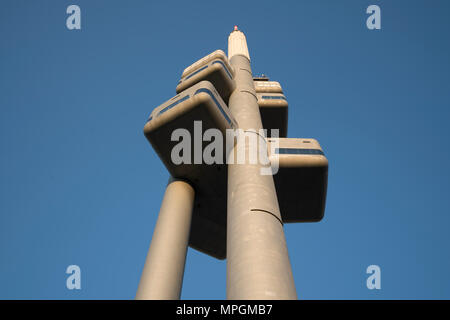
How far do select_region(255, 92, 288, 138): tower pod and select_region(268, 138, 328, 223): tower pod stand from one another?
11.4 meters

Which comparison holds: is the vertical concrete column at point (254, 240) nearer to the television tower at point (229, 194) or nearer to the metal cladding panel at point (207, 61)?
the television tower at point (229, 194)

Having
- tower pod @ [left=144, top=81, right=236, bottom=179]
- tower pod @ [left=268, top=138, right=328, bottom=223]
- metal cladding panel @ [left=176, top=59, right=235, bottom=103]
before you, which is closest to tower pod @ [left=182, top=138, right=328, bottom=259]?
tower pod @ [left=268, top=138, right=328, bottom=223]

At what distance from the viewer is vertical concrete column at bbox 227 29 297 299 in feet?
39.4

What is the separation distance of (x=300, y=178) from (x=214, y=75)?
1151 centimetres

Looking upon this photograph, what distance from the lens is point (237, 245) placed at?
1455 centimetres

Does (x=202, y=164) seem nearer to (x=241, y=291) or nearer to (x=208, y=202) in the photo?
(x=208, y=202)

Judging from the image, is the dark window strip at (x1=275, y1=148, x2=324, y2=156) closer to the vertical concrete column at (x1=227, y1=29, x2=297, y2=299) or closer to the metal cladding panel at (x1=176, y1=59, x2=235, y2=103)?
the vertical concrete column at (x1=227, y1=29, x2=297, y2=299)

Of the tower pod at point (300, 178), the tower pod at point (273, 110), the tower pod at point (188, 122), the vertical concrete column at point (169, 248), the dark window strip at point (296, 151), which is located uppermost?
the tower pod at point (273, 110)

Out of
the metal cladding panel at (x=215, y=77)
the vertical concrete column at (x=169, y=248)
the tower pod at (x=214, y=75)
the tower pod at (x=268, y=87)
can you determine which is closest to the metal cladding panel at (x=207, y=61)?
the tower pod at (x=214, y=75)

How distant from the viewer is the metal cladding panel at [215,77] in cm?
2953

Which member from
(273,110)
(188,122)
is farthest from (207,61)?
(188,122)

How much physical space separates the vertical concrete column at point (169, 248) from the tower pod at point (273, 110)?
51.8 ft

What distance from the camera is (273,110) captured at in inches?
1393
